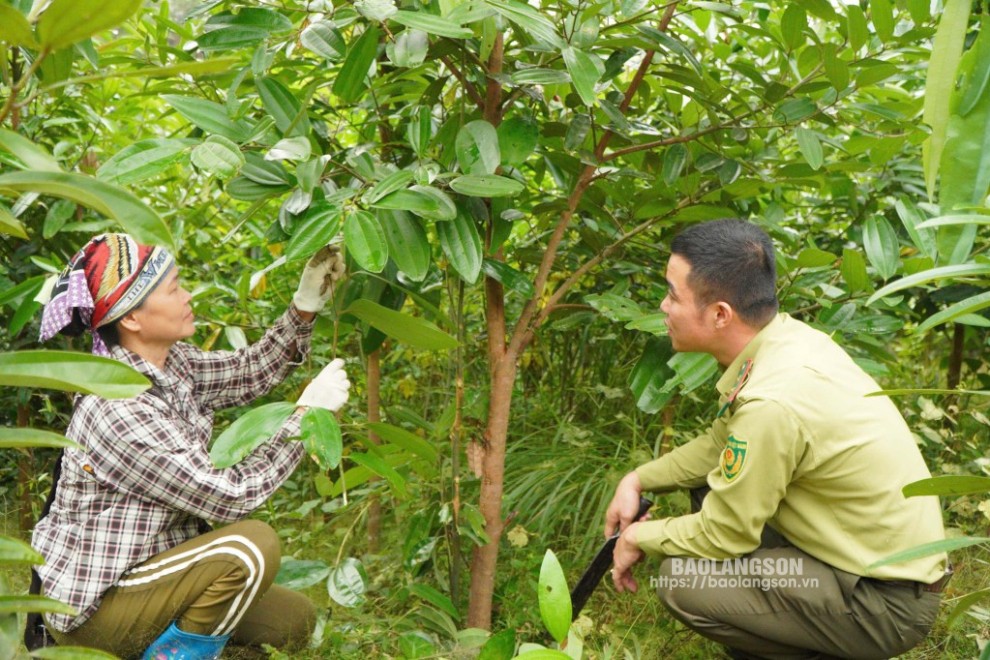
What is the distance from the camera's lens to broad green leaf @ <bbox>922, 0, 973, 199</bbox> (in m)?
0.64

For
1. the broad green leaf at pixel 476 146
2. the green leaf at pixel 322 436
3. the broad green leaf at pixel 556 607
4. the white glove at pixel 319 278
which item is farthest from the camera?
the white glove at pixel 319 278

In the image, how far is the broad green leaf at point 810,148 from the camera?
6.18 ft

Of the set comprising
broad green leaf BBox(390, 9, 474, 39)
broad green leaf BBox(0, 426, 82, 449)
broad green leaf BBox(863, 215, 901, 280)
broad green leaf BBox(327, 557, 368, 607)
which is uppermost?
broad green leaf BBox(390, 9, 474, 39)

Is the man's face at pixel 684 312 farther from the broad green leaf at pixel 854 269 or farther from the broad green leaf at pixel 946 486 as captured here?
the broad green leaf at pixel 946 486

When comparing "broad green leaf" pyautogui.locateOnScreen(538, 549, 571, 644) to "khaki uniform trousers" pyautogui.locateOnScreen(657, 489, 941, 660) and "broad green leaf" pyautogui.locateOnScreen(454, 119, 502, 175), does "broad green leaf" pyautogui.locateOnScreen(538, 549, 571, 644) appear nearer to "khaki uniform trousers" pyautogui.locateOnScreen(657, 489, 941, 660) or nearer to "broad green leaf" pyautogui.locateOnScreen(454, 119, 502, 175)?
"broad green leaf" pyautogui.locateOnScreen(454, 119, 502, 175)

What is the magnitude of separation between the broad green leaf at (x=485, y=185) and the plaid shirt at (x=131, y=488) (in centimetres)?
59

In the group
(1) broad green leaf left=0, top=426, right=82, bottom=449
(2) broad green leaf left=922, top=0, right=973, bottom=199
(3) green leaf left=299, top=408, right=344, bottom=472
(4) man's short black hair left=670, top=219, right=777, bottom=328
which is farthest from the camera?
(4) man's short black hair left=670, top=219, right=777, bottom=328

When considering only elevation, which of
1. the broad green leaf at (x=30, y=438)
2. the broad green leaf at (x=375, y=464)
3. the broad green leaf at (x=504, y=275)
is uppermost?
the broad green leaf at (x=30, y=438)

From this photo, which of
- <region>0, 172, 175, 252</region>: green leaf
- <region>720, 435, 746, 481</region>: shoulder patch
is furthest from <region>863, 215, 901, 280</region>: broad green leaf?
<region>0, 172, 175, 252</region>: green leaf

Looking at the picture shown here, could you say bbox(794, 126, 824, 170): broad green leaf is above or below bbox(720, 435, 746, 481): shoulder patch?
above

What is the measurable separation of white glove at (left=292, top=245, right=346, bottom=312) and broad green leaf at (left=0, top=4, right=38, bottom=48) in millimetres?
1258

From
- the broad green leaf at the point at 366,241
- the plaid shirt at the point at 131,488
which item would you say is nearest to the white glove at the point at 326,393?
the plaid shirt at the point at 131,488

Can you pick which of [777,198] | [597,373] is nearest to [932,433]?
[777,198]

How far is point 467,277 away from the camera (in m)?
1.71
